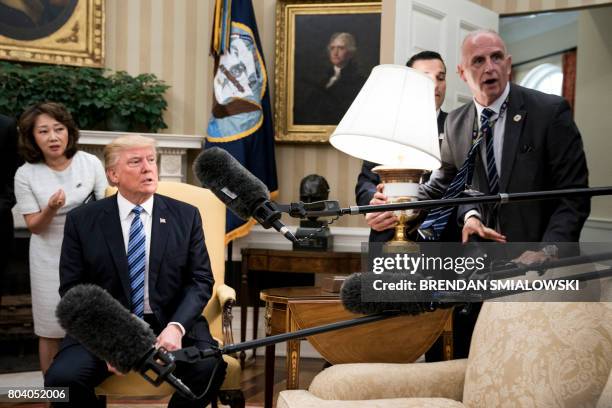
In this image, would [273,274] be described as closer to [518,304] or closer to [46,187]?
[46,187]

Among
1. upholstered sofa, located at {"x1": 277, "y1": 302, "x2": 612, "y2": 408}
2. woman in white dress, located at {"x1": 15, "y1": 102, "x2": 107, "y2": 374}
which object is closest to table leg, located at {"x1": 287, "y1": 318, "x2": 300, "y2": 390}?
upholstered sofa, located at {"x1": 277, "y1": 302, "x2": 612, "y2": 408}

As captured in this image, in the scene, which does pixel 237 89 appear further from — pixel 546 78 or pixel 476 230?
pixel 546 78

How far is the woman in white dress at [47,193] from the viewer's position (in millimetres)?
3723

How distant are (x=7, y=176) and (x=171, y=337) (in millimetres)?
1709

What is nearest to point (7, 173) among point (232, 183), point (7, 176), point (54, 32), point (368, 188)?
point (7, 176)

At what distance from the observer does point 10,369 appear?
488cm

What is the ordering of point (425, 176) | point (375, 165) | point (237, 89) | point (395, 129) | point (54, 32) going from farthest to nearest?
point (54, 32) < point (237, 89) < point (375, 165) < point (425, 176) < point (395, 129)

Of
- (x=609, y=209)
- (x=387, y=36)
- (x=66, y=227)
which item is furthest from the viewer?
(x=609, y=209)

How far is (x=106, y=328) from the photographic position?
1142 millimetres

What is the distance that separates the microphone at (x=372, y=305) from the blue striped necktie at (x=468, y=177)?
0.90 metres

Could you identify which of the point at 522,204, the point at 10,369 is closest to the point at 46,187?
the point at 10,369

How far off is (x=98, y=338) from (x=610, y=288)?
55.8 inches

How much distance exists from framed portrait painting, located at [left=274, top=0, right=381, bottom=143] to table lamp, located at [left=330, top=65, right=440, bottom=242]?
3610 millimetres

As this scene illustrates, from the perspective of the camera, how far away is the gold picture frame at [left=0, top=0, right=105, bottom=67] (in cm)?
554
